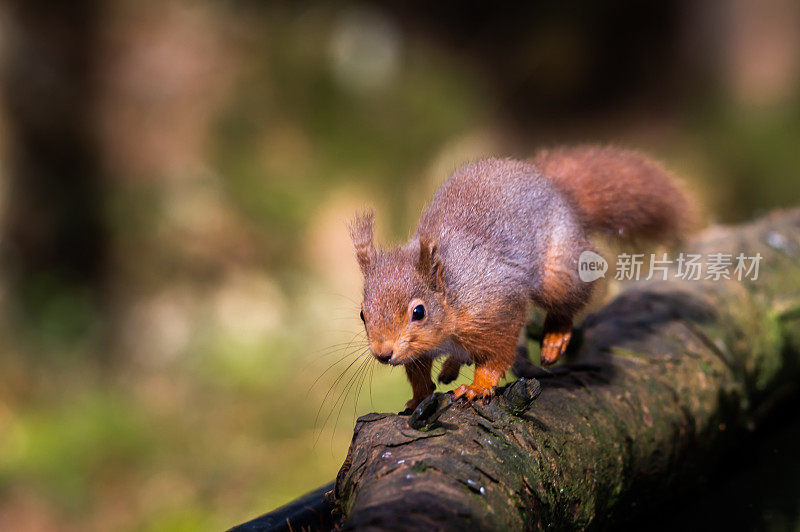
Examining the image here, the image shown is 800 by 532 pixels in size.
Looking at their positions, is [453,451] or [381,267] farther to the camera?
[381,267]

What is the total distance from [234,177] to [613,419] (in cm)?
467

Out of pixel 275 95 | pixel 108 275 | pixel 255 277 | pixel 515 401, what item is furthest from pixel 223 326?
pixel 515 401

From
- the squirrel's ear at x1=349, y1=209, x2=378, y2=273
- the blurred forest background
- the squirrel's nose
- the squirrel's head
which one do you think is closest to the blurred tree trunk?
the blurred forest background

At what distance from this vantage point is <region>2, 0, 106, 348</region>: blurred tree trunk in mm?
5922

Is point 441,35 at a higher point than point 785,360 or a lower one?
higher

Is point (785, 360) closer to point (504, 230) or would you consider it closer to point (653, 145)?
point (504, 230)

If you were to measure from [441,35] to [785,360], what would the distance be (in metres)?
4.59

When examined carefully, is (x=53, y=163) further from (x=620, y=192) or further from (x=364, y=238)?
(x=620, y=192)

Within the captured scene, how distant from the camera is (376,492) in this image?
1.62 meters

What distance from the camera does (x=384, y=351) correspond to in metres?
2.15

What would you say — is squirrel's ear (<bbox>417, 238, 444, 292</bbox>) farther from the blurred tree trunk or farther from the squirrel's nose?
the blurred tree trunk

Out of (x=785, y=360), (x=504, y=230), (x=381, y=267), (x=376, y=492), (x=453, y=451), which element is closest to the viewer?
(x=376, y=492)


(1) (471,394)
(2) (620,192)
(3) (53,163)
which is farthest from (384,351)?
(3) (53,163)

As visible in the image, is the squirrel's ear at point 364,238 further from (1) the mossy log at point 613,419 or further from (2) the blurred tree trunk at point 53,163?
(2) the blurred tree trunk at point 53,163
